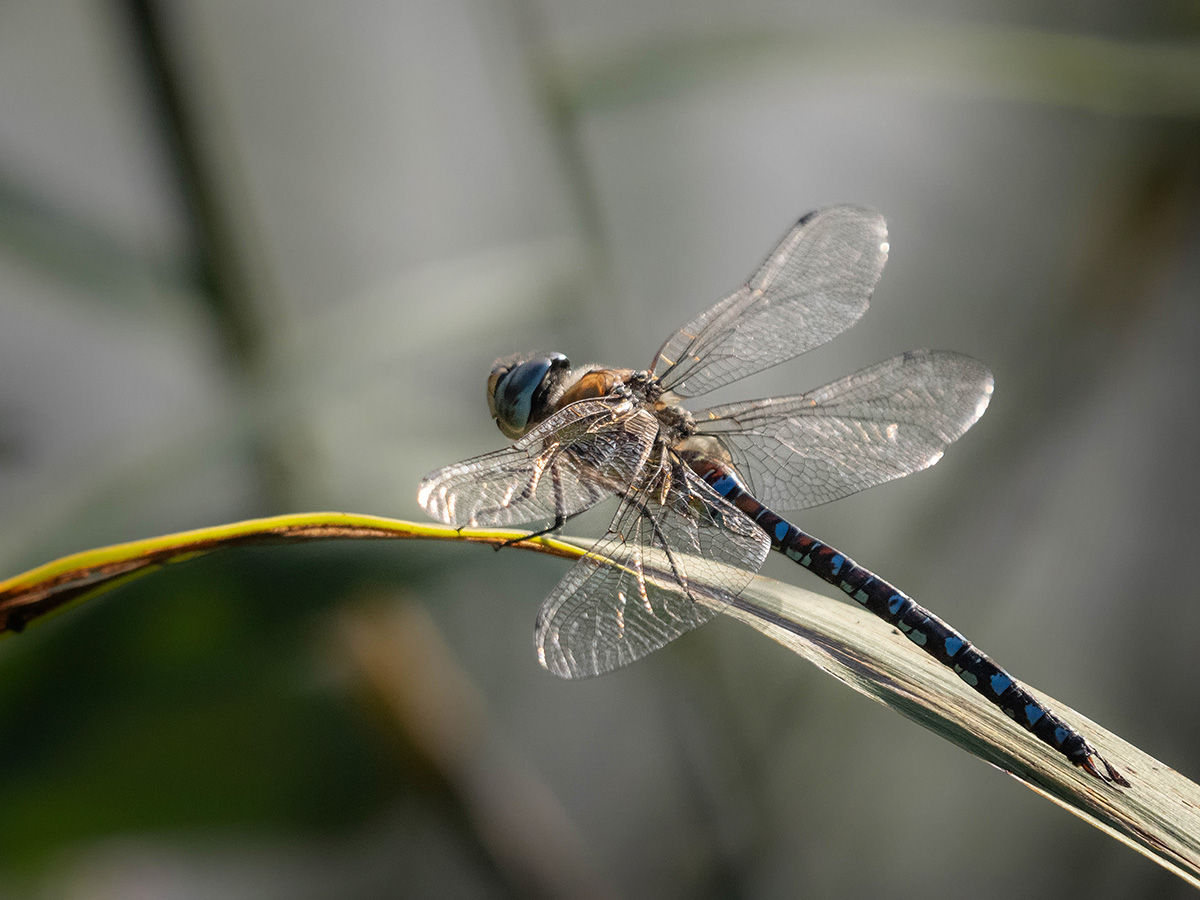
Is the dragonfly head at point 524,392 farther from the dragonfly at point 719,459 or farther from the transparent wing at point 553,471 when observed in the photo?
the transparent wing at point 553,471

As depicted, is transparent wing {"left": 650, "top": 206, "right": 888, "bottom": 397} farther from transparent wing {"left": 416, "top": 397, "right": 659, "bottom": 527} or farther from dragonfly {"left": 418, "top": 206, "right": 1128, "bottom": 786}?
transparent wing {"left": 416, "top": 397, "right": 659, "bottom": 527}

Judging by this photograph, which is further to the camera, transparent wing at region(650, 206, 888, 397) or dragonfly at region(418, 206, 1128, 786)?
transparent wing at region(650, 206, 888, 397)

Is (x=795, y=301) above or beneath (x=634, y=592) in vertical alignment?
above

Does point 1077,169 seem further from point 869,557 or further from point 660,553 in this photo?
point 660,553

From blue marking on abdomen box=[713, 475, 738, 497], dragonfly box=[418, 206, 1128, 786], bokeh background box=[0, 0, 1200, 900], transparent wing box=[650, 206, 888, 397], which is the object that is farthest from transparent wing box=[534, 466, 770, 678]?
transparent wing box=[650, 206, 888, 397]

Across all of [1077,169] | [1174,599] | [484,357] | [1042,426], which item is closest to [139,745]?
[484,357]

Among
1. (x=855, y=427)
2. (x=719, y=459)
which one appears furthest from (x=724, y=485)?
(x=855, y=427)

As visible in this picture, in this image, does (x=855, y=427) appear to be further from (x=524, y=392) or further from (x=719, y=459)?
(x=524, y=392)
